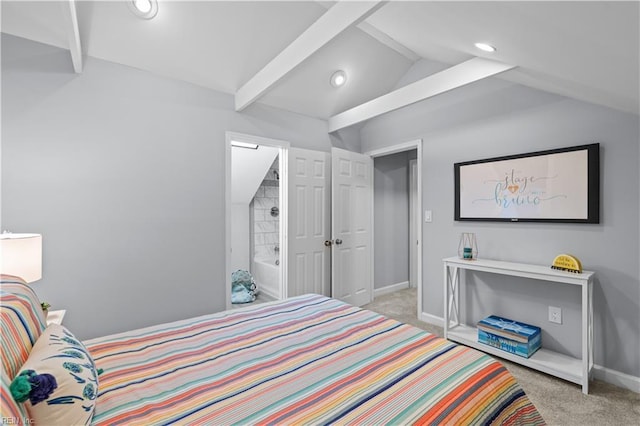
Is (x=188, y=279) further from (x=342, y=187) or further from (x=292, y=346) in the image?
(x=342, y=187)

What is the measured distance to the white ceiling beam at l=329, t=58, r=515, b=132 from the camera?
237 centimetres

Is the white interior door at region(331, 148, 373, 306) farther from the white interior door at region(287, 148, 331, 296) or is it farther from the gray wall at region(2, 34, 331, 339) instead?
the gray wall at region(2, 34, 331, 339)

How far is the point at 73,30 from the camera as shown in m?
1.88

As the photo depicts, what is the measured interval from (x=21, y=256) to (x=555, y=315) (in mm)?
3714

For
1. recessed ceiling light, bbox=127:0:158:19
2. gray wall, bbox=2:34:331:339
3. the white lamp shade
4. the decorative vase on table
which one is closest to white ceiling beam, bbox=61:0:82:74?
gray wall, bbox=2:34:331:339

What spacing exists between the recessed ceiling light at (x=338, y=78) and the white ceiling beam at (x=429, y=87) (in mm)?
331

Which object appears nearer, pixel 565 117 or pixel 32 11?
pixel 32 11

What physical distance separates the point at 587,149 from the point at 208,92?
3281 millimetres

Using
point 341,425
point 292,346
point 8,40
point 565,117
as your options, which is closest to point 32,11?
point 8,40

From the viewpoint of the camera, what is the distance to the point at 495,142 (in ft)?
9.77

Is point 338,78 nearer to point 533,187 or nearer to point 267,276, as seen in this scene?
point 533,187

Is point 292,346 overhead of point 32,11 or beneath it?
beneath

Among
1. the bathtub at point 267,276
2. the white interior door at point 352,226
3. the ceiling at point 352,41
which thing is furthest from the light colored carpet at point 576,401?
the bathtub at point 267,276

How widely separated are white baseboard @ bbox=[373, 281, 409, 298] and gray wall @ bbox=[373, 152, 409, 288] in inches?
1.8
